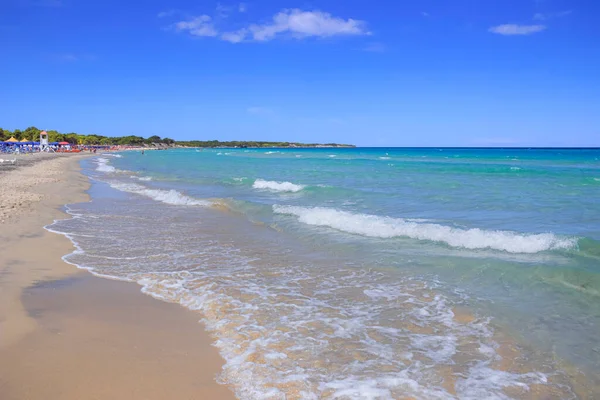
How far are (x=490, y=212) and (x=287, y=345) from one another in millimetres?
11079

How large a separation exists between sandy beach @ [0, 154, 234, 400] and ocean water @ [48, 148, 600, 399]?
30 cm

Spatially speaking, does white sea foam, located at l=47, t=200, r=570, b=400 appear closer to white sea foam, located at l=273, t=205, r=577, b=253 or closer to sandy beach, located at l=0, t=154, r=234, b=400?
sandy beach, located at l=0, t=154, r=234, b=400

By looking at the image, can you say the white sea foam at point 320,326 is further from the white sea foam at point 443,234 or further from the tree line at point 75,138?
the tree line at point 75,138

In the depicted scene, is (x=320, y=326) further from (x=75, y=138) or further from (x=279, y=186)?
(x=75, y=138)

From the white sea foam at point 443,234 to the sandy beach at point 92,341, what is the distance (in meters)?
6.10

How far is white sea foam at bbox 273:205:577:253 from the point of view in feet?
28.6

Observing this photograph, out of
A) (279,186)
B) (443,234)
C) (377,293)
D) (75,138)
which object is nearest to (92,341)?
(377,293)

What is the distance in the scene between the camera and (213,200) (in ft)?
57.1

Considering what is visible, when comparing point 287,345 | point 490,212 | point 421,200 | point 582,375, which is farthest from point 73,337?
point 421,200

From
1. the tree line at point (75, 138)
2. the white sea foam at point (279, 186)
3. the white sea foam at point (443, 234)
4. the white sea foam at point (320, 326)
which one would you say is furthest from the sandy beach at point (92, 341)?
the tree line at point (75, 138)

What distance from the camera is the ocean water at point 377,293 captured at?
12.6ft

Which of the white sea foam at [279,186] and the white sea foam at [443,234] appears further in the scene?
the white sea foam at [279,186]

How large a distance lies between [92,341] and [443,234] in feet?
24.9

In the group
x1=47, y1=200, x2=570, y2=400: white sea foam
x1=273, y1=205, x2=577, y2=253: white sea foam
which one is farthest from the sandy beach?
x1=273, y1=205, x2=577, y2=253: white sea foam
